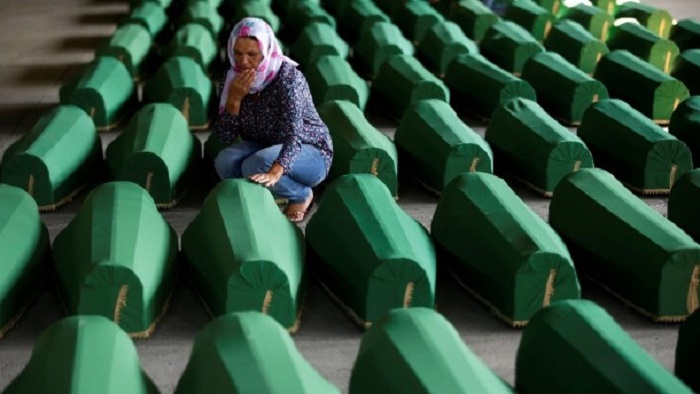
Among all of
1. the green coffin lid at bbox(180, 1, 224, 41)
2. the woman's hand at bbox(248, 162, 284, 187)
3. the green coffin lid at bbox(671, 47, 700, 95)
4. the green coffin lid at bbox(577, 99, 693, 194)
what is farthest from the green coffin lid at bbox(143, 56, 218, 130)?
the green coffin lid at bbox(671, 47, 700, 95)

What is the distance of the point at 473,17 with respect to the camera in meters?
7.47

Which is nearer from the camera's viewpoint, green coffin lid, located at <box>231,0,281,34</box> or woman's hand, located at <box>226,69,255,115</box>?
woman's hand, located at <box>226,69,255,115</box>

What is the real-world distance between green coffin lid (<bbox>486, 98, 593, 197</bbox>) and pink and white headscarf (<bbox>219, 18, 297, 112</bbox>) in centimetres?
112

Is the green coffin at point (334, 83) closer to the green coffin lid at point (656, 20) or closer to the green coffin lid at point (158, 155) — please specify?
the green coffin lid at point (158, 155)

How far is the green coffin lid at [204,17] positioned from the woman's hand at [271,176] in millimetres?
2964

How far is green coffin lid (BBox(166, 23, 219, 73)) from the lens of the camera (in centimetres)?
617

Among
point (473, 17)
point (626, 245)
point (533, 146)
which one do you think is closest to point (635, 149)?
point (533, 146)

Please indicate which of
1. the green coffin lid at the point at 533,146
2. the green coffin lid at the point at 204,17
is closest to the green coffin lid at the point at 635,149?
the green coffin lid at the point at 533,146

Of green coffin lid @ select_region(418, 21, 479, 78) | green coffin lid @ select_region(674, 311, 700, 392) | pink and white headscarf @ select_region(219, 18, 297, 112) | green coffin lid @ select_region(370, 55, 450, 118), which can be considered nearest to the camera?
green coffin lid @ select_region(674, 311, 700, 392)

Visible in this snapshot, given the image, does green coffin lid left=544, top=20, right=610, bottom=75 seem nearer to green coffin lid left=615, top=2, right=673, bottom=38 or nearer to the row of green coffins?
green coffin lid left=615, top=2, right=673, bottom=38

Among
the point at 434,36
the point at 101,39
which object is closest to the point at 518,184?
the point at 434,36

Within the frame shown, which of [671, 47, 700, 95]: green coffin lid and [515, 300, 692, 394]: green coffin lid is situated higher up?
[515, 300, 692, 394]: green coffin lid

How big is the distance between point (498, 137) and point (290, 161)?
118cm

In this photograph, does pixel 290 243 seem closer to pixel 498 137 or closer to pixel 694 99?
pixel 498 137
